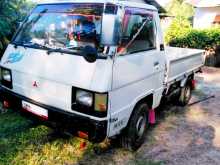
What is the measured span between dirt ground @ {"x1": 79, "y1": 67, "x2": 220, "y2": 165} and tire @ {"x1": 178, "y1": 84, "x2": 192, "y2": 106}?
145mm

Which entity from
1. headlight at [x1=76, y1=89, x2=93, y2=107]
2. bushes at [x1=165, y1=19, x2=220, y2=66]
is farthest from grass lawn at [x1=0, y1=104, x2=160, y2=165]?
bushes at [x1=165, y1=19, x2=220, y2=66]

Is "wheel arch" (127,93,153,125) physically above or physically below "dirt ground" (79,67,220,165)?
above

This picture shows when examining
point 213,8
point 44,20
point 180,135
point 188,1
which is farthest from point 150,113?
point 188,1

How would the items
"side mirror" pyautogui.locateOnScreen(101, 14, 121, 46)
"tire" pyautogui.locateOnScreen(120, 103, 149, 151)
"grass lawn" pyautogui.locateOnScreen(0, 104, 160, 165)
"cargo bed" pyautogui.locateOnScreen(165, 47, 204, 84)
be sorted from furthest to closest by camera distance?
"cargo bed" pyautogui.locateOnScreen(165, 47, 204, 84) → "tire" pyautogui.locateOnScreen(120, 103, 149, 151) → "grass lawn" pyautogui.locateOnScreen(0, 104, 160, 165) → "side mirror" pyautogui.locateOnScreen(101, 14, 121, 46)

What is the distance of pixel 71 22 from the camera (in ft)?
13.9

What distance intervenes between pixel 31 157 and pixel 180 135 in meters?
2.69

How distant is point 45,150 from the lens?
439 centimetres

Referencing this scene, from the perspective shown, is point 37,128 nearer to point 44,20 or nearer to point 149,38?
point 44,20

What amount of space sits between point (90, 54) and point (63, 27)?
999 millimetres

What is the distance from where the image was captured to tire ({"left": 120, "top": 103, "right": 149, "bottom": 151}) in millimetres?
4320

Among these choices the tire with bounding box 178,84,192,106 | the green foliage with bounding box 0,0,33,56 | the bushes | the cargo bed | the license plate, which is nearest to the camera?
the license plate

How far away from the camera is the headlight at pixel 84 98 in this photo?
A: 3.53m

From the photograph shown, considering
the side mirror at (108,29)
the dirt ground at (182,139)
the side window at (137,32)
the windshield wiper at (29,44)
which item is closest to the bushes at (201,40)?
the dirt ground at (182,139)

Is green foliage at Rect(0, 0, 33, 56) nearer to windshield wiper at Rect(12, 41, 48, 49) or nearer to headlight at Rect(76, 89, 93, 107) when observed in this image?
windshield wiper at Rect(12, 41, 48, 49)
